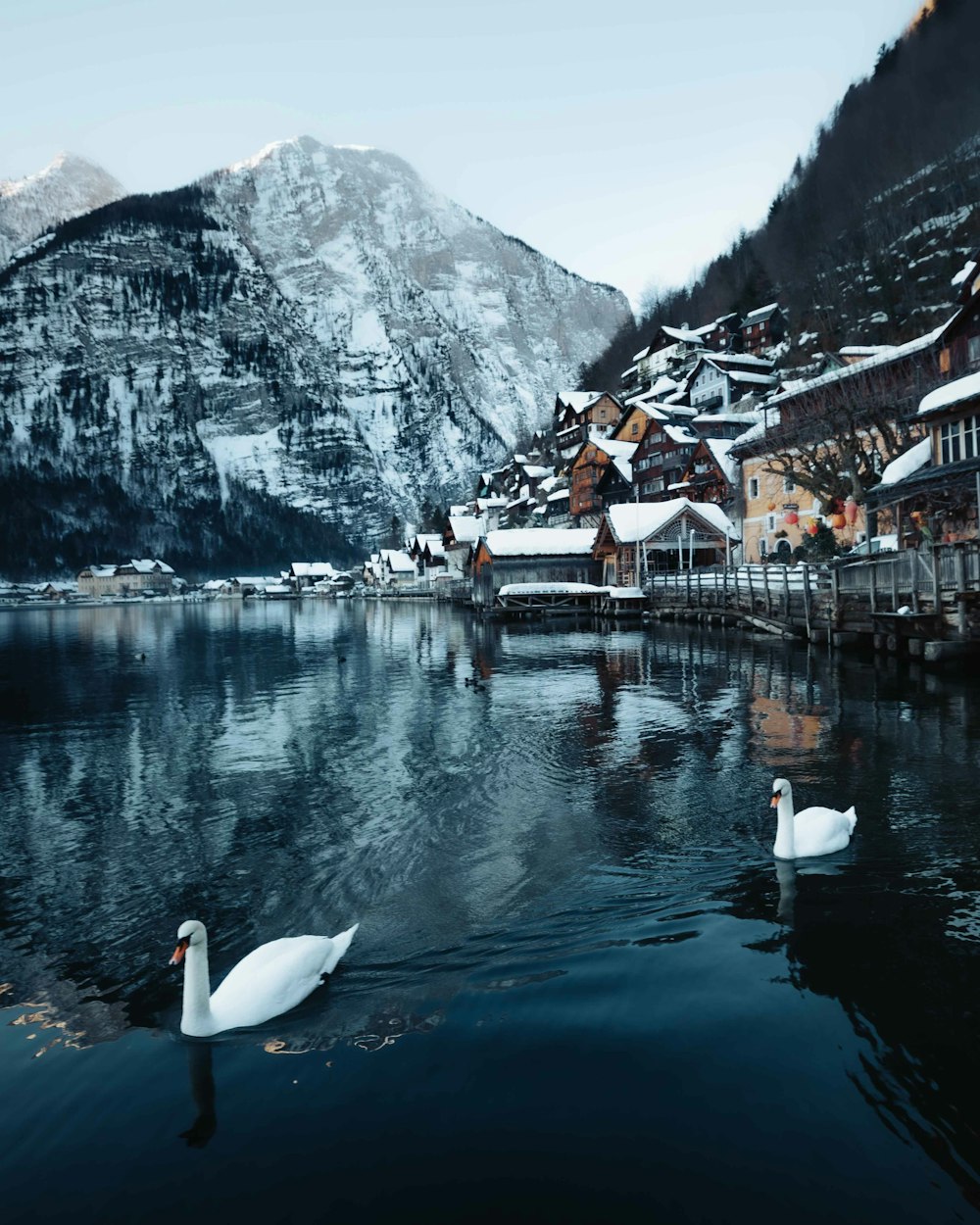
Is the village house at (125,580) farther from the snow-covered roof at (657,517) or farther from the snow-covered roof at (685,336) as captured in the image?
the snow-covered roof at (657,517)

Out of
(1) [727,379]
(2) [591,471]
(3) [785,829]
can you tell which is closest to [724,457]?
(1) [727,379]

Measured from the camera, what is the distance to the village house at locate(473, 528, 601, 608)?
62875 millimetres

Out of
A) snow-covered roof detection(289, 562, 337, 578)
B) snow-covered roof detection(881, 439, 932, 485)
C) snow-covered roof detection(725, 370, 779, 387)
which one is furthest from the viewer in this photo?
snow-covered roof detection(289, 562, 337, 578)

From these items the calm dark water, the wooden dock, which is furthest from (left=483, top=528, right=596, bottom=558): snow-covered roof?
the calm dark water

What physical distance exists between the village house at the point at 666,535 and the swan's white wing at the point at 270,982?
161 feet

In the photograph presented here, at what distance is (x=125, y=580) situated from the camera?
182500mm

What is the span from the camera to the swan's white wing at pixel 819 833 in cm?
866

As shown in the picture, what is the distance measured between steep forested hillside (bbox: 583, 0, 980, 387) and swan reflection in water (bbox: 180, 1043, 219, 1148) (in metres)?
71.3

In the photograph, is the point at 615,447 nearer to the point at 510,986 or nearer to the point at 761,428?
the point at 761,428

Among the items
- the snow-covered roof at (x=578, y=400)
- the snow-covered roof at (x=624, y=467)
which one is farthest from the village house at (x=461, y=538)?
the snow-covered roof at (x=624, y=467)

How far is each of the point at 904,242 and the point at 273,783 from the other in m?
84.6

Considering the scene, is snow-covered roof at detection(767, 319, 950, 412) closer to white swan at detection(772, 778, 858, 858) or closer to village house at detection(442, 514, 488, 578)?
white swan at detection(772, 778, 858, 858)

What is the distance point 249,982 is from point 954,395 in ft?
95.0

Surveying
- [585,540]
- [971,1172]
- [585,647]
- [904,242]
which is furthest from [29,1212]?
[904,242]
